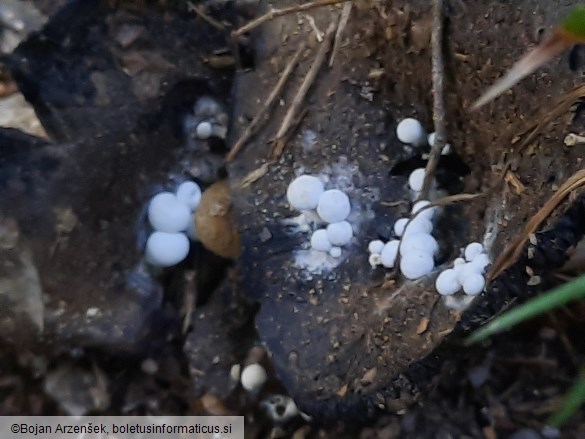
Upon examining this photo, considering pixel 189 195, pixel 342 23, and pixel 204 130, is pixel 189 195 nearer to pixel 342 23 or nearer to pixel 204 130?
pixel 204 130

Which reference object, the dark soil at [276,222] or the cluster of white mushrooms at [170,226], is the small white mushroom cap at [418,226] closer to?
the dark soil at [276,222]

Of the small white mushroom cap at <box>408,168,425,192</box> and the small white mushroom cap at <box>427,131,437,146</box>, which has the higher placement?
the small white mushroom cap at <box>427,131,437,146</box>

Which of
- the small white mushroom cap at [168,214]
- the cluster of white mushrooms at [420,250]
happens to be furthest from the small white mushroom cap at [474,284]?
the small white mushroom cap at [168,214]

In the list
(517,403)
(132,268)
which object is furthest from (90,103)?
(517,403)

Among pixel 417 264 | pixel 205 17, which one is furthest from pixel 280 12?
pixel 417 264

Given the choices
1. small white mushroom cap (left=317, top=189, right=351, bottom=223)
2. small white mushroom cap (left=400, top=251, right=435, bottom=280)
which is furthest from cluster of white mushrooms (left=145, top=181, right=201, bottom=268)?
small white mushroom cap (left=400, top=251, right=435, bottom=280)

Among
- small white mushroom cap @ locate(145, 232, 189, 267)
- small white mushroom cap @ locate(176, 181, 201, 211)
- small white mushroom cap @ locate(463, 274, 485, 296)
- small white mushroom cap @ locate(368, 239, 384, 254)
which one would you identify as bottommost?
small white mushroom cap @ locate(145, 232, 189, 267)

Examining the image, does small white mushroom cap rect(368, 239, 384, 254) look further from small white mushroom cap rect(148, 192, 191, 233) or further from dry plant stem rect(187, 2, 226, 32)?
dry plant stem rect(187, 2, 226, 32)
